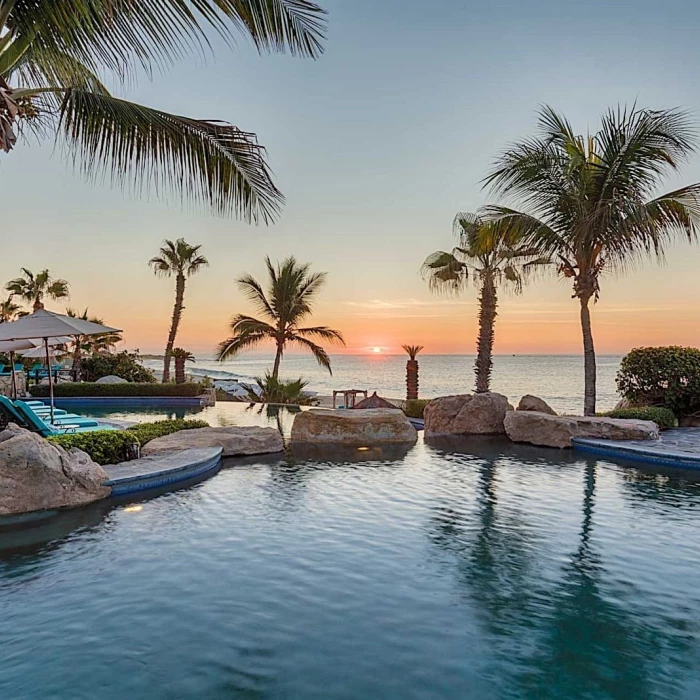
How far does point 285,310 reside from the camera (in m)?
24.6

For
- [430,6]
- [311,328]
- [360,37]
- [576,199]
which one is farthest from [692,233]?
[311,328]

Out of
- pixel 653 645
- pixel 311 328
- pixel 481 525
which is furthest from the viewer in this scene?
pixel 311 328

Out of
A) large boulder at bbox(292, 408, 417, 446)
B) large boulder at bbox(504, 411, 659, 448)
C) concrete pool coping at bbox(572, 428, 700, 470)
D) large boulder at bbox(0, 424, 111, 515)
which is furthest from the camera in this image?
large boulder at bbox(292, 408, 417, 446)

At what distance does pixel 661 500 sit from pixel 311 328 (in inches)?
725

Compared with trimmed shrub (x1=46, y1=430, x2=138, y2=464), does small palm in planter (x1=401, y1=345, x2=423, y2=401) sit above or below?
above

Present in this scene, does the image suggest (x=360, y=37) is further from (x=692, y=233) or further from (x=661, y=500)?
(x=661, y=500)

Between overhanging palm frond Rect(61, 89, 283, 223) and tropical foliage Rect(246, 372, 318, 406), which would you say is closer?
overhanging palm frond Rect(61, 89, 283, 223)

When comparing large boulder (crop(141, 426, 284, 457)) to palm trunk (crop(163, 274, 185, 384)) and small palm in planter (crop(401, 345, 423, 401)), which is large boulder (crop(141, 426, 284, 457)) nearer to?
small palm in planter (crop(401, 345, 423, 401))

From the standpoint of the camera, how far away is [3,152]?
16.4 feet

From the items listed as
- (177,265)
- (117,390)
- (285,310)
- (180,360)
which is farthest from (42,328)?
(177,265)

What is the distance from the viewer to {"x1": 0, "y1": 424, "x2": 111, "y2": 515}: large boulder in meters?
6.49

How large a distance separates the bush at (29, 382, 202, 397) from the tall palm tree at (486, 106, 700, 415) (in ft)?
43.6

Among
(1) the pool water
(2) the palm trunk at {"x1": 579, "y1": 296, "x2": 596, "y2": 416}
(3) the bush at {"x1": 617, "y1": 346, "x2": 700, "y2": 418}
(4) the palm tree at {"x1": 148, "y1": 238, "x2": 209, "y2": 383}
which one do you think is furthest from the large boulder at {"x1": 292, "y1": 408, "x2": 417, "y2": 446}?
(4) the palm tree at {"x1": 148, "y1": 238, "x2": 209, "y2": 383}

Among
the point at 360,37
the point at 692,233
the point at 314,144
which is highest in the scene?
the point at 360,37
